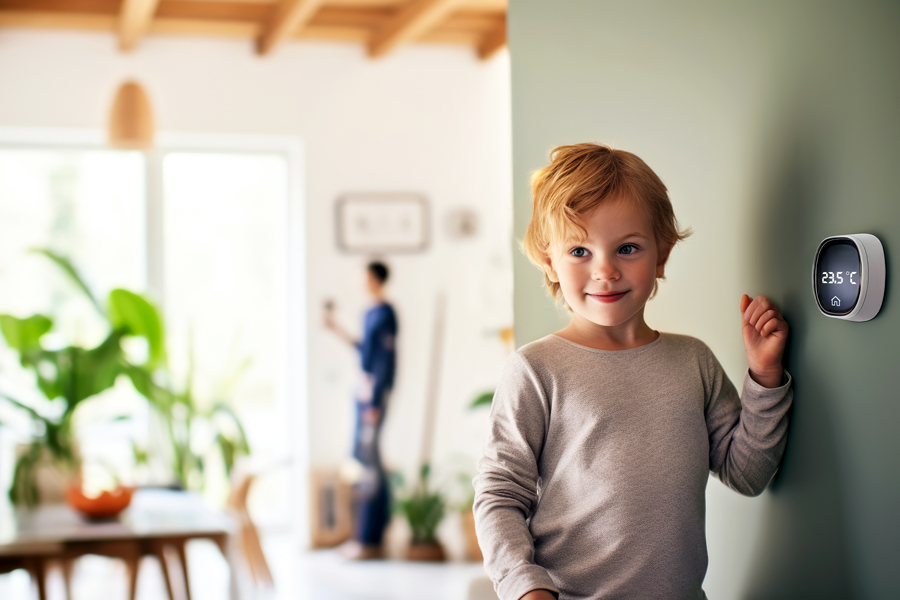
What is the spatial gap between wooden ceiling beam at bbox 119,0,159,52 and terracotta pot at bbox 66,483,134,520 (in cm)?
237

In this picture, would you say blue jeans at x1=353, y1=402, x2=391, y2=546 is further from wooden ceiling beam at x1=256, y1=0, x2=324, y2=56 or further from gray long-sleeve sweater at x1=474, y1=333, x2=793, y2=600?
gray long-sleeve sweater at x1=474, y1=333, x2=793, y2=600

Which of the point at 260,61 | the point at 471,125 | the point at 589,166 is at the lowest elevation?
the point at 589,166

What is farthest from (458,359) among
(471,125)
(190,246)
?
(190,246)

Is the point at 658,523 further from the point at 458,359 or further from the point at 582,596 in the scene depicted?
the point at 458,359

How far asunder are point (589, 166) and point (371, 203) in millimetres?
3928

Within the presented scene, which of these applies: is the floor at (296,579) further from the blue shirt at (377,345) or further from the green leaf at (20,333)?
the green leaf at (20,333)

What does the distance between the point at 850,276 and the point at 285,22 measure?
12.7 feet

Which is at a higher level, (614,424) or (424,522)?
(614,424)

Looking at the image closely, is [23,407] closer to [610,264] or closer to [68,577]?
[68,577]

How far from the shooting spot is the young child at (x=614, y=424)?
86 cm

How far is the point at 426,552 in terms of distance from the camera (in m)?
4.54

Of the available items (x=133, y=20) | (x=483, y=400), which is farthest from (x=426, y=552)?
(x=133, y=20)

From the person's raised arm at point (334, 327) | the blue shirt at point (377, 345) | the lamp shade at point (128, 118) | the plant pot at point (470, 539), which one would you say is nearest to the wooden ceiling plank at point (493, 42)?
the blue shirt at point (377, 345)

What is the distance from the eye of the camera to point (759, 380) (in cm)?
88
